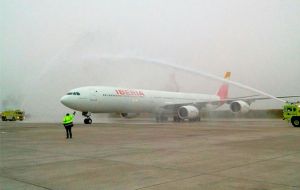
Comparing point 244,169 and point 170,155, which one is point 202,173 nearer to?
point 244,169

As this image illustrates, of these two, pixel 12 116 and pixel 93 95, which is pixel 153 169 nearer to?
pixel 93 95

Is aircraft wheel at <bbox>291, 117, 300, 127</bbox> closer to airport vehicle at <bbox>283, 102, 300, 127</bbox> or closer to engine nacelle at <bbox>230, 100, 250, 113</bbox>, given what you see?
airport vehicle at <bbox>283, 102, 300, 127</bbox>

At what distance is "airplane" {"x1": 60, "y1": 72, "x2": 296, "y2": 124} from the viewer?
33.5 m

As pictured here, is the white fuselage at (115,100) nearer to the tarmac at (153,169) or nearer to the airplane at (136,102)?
the airplane at (136,102)

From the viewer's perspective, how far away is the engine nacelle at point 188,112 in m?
38.1

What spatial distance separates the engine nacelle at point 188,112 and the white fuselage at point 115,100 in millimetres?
4095

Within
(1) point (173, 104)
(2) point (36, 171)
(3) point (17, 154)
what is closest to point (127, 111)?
(1) point (173, 104)

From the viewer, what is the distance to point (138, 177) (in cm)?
704

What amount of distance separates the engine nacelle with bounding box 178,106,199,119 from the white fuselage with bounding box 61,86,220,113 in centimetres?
409

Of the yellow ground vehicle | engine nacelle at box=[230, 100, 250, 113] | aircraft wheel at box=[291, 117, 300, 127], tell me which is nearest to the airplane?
engine nacelle at box=[230, 100, 250, 113]

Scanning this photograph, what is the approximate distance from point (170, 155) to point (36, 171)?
421cm

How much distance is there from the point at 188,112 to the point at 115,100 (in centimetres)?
865

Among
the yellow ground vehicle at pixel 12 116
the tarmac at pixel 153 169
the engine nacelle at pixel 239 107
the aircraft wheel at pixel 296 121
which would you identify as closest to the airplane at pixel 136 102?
the engine nacelle at pixel 239 107

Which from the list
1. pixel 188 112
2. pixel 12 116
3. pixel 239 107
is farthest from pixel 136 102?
pixel 12 116
